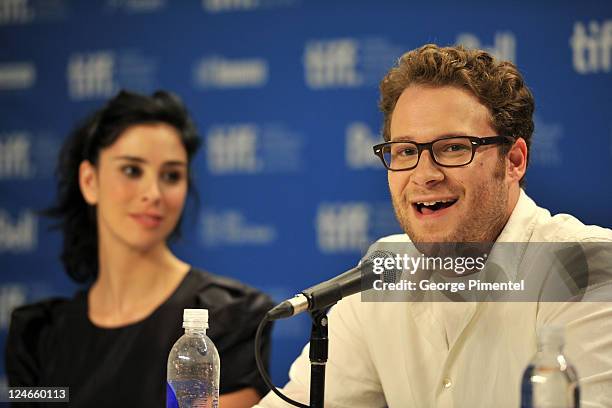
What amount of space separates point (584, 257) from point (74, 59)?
2995mm

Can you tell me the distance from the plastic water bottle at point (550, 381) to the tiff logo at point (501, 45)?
2.05 meters

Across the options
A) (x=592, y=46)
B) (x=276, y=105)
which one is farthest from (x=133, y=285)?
(x=592, y=46)

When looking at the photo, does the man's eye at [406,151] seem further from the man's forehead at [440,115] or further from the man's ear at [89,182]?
the man's ear at [89,182]

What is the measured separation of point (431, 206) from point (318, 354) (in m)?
0.55

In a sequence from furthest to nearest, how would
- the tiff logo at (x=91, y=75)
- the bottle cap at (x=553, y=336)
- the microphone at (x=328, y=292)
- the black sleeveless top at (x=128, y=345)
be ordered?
1. the tiff logo at (x=91, y=75)
2. the black sleeveless top at (x=128, y=345)
3. the microphone at (x=328, y=292)
4. the bottle cap at (x=553, y=336)

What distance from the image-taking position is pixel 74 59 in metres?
4.28

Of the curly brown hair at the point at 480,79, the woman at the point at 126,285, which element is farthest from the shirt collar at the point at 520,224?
the woman at the point at 126,285

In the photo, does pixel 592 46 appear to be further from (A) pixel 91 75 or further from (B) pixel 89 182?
(A) pixel 91 75

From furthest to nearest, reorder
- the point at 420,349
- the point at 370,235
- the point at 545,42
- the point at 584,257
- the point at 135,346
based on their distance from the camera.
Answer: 1. the point at 370,235
2. the point at 545,42
3. the point at 135,346
4. the point at 420,349
5. the point at 584,257

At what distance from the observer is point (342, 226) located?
3.69 meters

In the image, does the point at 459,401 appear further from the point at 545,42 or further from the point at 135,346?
the point at 545,42

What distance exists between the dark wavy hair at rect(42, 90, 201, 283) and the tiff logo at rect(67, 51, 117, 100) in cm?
60

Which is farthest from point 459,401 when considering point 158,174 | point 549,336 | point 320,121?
point 320,121

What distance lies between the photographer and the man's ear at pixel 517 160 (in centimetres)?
225
